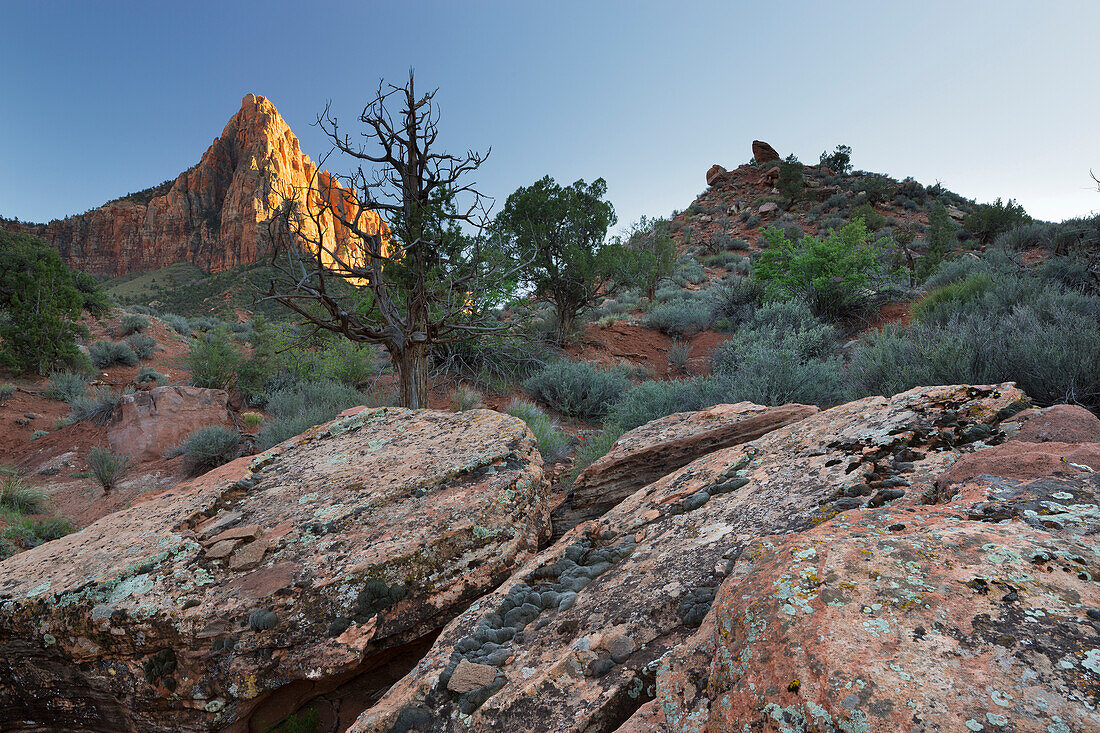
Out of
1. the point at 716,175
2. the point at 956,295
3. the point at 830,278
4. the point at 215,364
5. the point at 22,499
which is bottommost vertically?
the point at 22,499

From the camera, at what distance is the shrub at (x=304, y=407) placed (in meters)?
7.21

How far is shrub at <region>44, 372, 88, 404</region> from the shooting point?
1056 centimetres

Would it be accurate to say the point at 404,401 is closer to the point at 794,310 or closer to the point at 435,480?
the point at 435,480

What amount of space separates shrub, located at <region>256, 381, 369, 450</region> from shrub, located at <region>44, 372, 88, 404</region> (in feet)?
14.6

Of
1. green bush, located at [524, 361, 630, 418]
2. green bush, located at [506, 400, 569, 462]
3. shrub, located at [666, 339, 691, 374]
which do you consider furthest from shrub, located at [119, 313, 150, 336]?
shrub, located at [666, 339, 691, 374]

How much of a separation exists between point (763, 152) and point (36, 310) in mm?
43464

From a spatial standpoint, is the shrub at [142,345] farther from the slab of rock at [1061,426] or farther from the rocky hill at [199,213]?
the rocky hill at [199,213]

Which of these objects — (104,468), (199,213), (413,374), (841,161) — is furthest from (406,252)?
(199,213)

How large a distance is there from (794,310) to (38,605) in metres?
11.0

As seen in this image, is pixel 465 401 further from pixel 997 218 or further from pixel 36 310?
pixel 997 218

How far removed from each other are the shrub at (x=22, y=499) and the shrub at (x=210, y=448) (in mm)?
1590

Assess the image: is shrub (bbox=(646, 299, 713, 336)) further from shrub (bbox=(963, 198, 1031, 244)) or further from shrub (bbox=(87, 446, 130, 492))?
shrub (bbox=(963, 198, 1031, 244))

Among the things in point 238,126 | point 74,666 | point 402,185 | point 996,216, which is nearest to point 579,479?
point 74,666

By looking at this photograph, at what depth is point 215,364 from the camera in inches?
427
